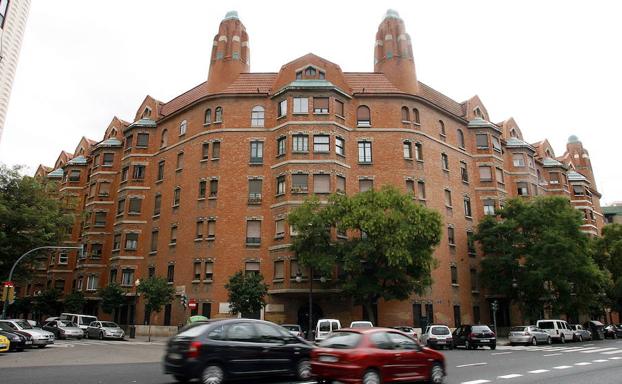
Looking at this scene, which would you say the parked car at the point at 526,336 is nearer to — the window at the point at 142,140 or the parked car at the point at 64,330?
the parked car at the point at 64,330

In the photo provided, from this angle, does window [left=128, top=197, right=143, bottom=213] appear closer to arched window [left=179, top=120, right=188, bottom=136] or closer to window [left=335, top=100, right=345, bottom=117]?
arched window [left=179, top=120, right=188, bottom=136]

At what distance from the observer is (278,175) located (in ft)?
123

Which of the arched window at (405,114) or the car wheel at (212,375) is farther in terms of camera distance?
the arched window at (405,114)

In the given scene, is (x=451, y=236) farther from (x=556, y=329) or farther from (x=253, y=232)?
(x=253, y=232)

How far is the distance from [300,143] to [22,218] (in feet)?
67.6

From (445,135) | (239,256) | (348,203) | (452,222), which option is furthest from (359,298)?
(445,135)

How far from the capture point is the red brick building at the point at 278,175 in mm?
36344

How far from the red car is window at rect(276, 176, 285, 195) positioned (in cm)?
2598

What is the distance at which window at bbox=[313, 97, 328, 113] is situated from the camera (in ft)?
126

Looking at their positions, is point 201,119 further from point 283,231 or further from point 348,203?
point 348,203

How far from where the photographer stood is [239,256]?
120ft

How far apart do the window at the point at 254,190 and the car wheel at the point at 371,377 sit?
1108 inches

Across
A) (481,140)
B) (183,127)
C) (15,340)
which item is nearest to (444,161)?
(481,140)

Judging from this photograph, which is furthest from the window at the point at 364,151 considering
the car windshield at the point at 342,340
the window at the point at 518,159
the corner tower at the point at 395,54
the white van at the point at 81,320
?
the car windshield at the point at 342,340
